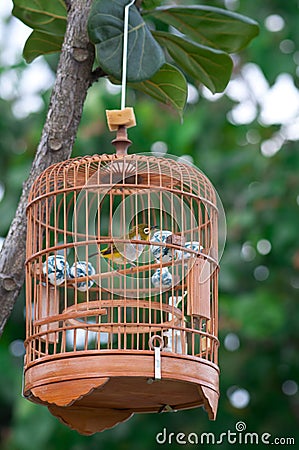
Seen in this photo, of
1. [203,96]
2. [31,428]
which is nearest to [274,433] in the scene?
[31,428]

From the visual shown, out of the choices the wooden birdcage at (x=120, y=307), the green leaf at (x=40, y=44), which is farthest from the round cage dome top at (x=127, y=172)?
the green leaf at (x=40, y=44)

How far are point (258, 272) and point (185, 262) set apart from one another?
558cm

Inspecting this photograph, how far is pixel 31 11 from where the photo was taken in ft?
11.0

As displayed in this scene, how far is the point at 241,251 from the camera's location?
7.82 m

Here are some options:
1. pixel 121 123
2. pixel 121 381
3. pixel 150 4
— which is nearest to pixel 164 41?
pixel 150 4

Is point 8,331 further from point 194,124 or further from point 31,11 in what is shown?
point 31,11

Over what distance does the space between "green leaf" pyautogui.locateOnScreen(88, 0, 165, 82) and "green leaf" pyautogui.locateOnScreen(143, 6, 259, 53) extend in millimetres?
202

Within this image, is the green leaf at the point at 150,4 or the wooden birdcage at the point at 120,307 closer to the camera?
the wooden birdcage at the point at 120,307

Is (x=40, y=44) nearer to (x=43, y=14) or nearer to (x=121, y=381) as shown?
(x=43, y=14)

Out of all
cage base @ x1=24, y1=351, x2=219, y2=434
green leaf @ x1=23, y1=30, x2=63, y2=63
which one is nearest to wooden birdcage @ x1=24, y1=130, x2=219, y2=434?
cage base @ x1=24, y1=351, x2=219, y2=434

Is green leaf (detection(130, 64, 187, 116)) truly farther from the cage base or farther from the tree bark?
the cage base

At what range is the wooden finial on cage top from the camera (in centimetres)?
274

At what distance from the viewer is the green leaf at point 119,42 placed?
2938 mm

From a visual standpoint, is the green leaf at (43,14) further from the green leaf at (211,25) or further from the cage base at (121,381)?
the cage base at (121,381)
